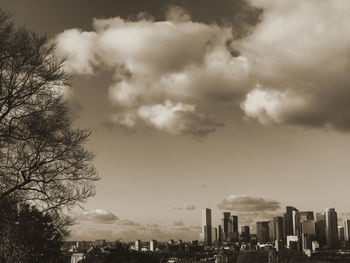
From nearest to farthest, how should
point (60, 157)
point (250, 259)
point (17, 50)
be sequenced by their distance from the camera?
point (17, 50) → point (60, 157) → point (250, 259)

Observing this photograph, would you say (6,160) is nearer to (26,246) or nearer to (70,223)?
(70,223)

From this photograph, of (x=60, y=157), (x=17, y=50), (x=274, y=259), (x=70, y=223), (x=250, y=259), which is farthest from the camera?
(x=250, y=259)

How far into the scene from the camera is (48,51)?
43.8 ft

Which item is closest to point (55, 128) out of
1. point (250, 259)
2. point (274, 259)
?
point (274, 259)

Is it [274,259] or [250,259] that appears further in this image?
[250,259]

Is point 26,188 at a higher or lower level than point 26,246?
higher

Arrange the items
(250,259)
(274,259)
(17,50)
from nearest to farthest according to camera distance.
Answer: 1. (17,50)
2. (274,259)
3. (250,259)

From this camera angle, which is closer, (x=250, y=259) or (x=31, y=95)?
A: (x=31, y=95)

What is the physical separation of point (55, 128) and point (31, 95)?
3.82 ft

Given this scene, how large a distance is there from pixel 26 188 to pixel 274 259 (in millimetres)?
134514

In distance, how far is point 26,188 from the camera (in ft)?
42.0

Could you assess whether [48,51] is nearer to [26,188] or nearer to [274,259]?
[26,188]

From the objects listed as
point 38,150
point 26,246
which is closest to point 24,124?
point 38,150

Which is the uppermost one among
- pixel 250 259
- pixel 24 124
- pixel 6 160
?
pixel 24 124
